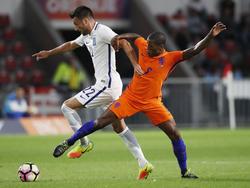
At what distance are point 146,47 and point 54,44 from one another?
65.1ft

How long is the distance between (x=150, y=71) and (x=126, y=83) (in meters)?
16.2

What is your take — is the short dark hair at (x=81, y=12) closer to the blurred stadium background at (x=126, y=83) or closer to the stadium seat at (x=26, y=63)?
the blurred stadium background at (x=126, y=83)

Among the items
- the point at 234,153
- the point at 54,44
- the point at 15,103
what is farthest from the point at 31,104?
the point at 234,153

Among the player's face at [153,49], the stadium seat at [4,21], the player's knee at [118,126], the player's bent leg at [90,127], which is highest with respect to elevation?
the player's face at [153,49]

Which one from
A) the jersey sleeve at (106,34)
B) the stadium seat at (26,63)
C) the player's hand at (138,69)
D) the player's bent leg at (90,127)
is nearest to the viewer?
the player's hand at (138,69)

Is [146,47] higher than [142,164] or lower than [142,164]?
higher

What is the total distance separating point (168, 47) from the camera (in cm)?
3253

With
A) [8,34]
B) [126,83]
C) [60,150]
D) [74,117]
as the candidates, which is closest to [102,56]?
[74,117]

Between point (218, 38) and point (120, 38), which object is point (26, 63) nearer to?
point (218, 38)

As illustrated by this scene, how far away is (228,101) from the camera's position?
28766 mm

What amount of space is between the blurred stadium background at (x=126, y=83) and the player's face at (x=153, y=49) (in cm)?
183

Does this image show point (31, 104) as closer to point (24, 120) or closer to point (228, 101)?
point (24, 120)

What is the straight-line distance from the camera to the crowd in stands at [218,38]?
34000 millimetres

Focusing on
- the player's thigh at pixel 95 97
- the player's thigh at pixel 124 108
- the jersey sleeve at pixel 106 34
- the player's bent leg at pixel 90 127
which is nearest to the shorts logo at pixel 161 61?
→ the player's thigh at pixel 124 108
